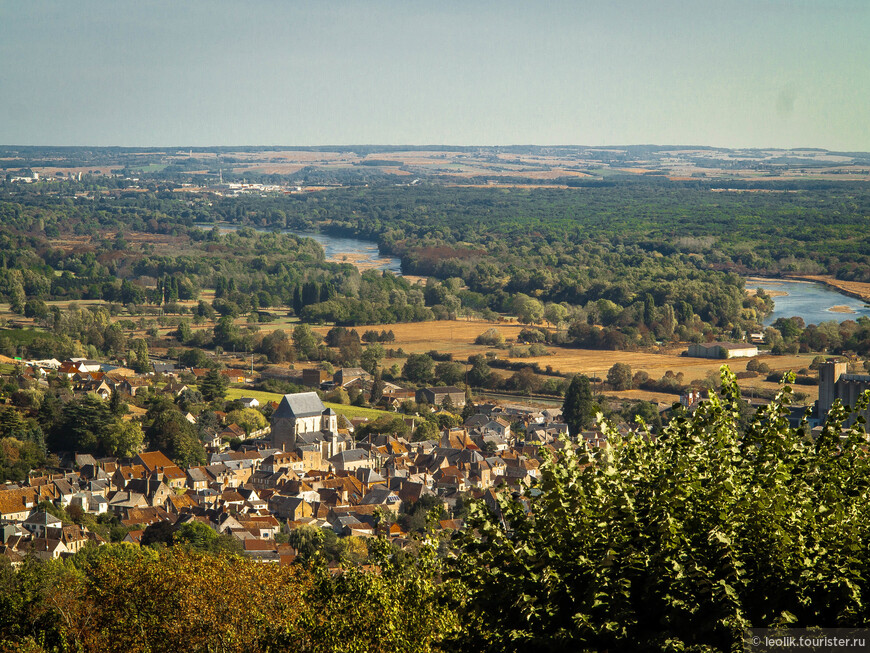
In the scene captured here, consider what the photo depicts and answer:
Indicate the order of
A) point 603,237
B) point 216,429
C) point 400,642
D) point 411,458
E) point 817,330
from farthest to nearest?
1. point 603,237
2. point 817,330
3. point 216,429
4. point 411,458
5. point 400,642

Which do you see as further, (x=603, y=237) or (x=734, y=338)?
(x=603, y=237)

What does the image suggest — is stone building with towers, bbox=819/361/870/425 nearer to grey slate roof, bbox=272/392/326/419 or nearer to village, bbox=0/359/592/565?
village, bbox=0/359/592/565

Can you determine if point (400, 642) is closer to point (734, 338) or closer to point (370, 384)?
point (370, 384)

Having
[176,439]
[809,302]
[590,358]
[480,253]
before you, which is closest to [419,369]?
[590,358]

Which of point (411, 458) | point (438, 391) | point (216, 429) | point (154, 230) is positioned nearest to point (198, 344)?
point (438, 391)

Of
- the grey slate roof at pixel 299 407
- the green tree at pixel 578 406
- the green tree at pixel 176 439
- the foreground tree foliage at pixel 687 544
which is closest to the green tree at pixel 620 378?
the green tree at pixel 578 406

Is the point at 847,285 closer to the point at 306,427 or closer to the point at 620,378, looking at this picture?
the point at 620,378

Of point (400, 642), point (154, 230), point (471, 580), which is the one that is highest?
point (471, 580)

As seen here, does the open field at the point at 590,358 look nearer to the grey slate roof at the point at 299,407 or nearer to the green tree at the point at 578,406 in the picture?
the green tree at the point at 578,406
